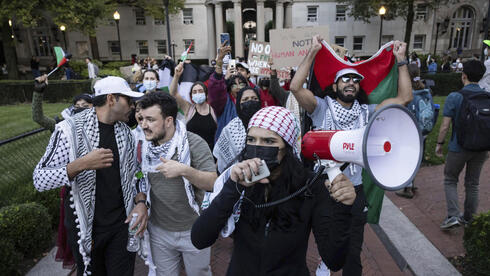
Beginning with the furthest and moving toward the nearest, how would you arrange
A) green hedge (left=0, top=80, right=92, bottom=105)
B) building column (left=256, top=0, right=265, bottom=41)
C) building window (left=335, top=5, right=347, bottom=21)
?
building window (left=335, top=5, right=347, bottom=21)
building column (left=256, top=0, right=265, bottom=41)
green hedge (left=0, top=80, right=92, bottom=105)

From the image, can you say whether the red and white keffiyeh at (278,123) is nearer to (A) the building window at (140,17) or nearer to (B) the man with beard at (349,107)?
(B) the man with beard at (349,107)

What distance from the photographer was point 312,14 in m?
35.1

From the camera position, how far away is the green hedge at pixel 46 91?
1616 centimetres

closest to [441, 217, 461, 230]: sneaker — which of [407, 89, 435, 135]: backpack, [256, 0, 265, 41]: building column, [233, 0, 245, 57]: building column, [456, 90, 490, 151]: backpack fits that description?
[456, 90, 490, 151]: backpack

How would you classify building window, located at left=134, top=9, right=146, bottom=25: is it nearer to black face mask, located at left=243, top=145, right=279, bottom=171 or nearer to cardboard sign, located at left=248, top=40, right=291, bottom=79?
cardboard sign, located at left=248, top=40, right=291, bottom=79

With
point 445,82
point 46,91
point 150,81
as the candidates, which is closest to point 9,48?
point 46,91

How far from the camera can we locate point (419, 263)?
12.6 ft

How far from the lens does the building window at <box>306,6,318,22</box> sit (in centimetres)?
3494

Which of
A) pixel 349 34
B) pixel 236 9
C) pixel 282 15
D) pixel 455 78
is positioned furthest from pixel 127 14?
pixel 455 78

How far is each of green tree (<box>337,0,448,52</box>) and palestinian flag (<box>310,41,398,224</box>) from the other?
80.1ft

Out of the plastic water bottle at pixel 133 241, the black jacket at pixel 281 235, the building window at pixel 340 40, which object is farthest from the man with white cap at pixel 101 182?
the building window at pixel 340 40

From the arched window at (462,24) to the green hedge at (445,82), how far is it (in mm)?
22248

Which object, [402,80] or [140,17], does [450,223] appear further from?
[140,17]

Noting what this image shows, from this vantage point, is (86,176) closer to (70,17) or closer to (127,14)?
(70,17)
